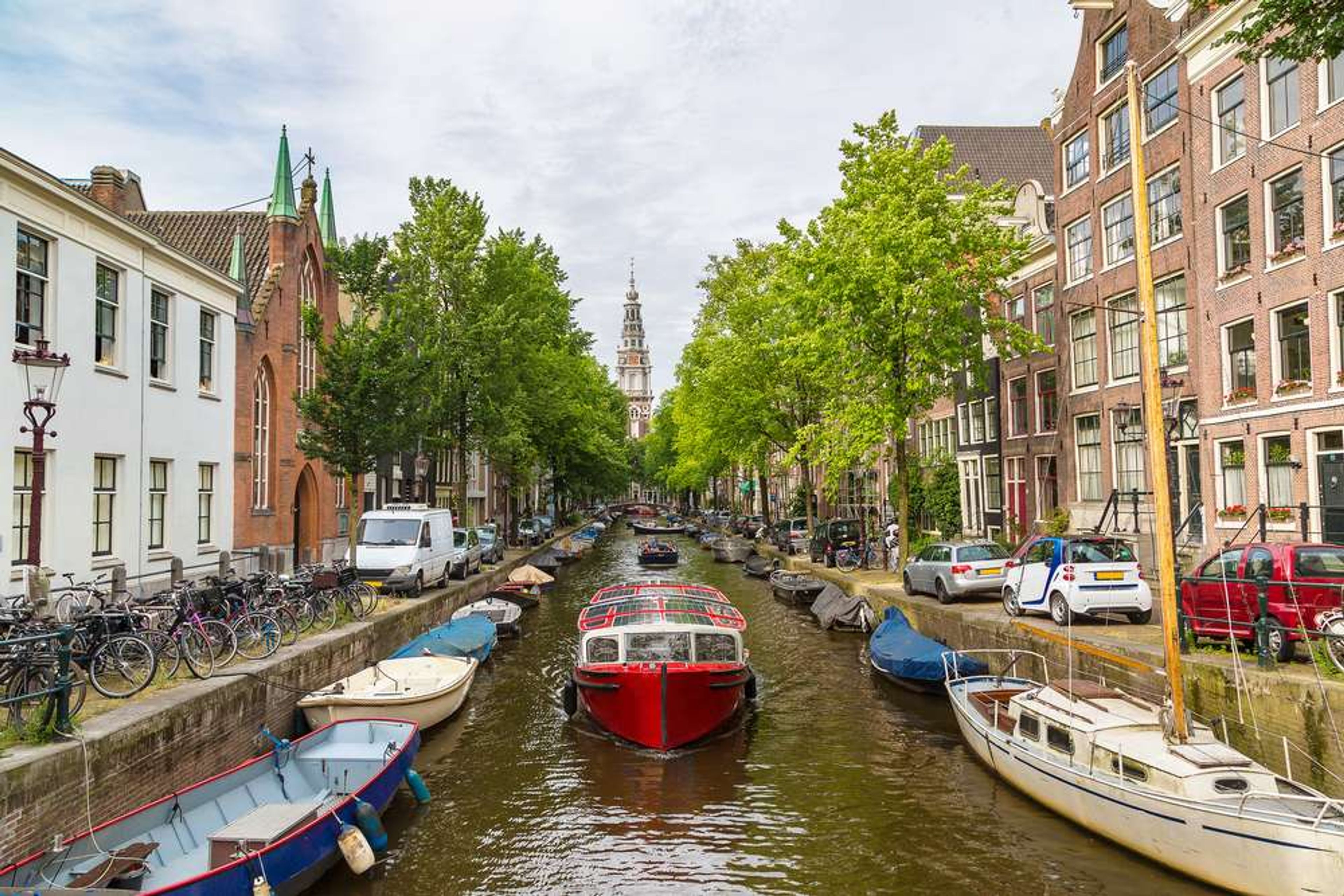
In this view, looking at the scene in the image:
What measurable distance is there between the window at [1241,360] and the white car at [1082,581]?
7.07 metres

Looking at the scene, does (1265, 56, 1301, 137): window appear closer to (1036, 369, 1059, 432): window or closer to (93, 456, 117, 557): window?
(1036, 369, 1059, 432): window

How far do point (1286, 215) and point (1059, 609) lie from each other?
1125 cm

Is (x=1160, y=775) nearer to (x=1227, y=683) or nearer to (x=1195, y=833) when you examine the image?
(x=1195, y=833)

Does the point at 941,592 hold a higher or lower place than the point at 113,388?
lower

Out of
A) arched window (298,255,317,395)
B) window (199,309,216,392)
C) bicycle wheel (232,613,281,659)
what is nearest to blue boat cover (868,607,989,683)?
bicycle wheel (232,613,281,659)

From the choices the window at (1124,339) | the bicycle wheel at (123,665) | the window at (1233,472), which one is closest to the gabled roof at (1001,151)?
the window at (1124,339)

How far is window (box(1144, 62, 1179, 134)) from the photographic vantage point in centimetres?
2444

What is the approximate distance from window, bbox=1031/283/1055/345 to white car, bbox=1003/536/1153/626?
50.3 feet

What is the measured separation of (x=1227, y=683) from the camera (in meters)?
11.9

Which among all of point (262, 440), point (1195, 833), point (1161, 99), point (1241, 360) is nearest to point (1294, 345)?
point (1241, 360)

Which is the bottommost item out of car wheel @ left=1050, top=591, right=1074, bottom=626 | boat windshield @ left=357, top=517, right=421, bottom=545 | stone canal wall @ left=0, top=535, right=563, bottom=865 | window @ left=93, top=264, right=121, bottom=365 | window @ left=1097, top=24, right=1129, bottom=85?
stone canal wall @ left=0, top=535, right=563, bottom=865

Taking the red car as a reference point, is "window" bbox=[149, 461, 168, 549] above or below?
above

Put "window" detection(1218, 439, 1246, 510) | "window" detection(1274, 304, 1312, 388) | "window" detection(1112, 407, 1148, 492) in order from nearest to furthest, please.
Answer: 1. "window" detection(1274, 304, 1312, 388)
2. "window" detection(1218, 439, 1246, 510)
3. "window" detection(1112, 407, 1148, 492)

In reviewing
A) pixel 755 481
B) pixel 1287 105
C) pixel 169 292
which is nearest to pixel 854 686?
pixel 1287 105
